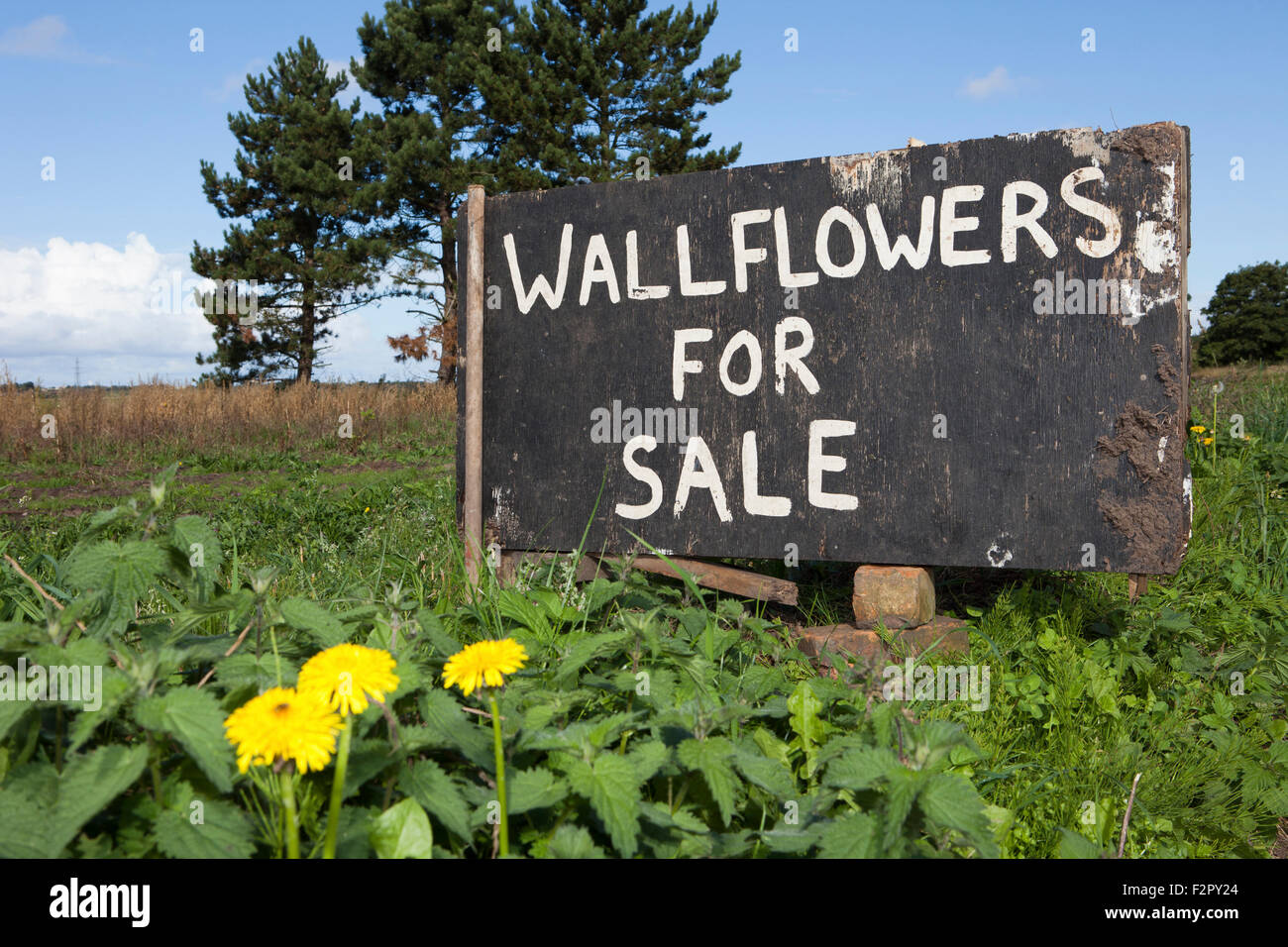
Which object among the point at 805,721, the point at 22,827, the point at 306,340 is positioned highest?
the point at 306,340

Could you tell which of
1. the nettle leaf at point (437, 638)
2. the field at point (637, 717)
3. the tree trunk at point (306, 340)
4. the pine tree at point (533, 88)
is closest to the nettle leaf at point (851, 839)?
the field at point (637, 717)

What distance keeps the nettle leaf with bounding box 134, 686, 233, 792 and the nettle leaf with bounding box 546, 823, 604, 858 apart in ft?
1.52

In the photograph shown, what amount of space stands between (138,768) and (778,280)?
2.50 meters

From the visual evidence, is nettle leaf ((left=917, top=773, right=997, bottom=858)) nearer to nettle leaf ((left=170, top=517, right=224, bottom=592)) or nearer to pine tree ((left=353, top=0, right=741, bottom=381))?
nettle leaf ((left=170, top=517, right=224, bottom=592))

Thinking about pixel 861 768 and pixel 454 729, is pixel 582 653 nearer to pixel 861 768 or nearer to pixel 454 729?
pixel 454 729

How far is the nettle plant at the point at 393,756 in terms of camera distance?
1126 mm

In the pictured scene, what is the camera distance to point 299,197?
2214 centimetres

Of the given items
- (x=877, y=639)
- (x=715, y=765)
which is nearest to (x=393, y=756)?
(x=715, y=765)

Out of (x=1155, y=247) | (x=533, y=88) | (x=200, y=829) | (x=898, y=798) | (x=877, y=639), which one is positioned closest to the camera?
(x=200, y=829)

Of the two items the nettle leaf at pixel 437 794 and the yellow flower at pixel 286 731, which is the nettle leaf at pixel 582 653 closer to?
the nettle leaf at pixel 437 794

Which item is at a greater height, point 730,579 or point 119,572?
point 119,572

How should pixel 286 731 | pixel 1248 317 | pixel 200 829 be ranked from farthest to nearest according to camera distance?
pixel 1248 317 < pixel 200 829 < pixel 286 731

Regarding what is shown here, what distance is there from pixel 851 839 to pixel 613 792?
1.19 feet
